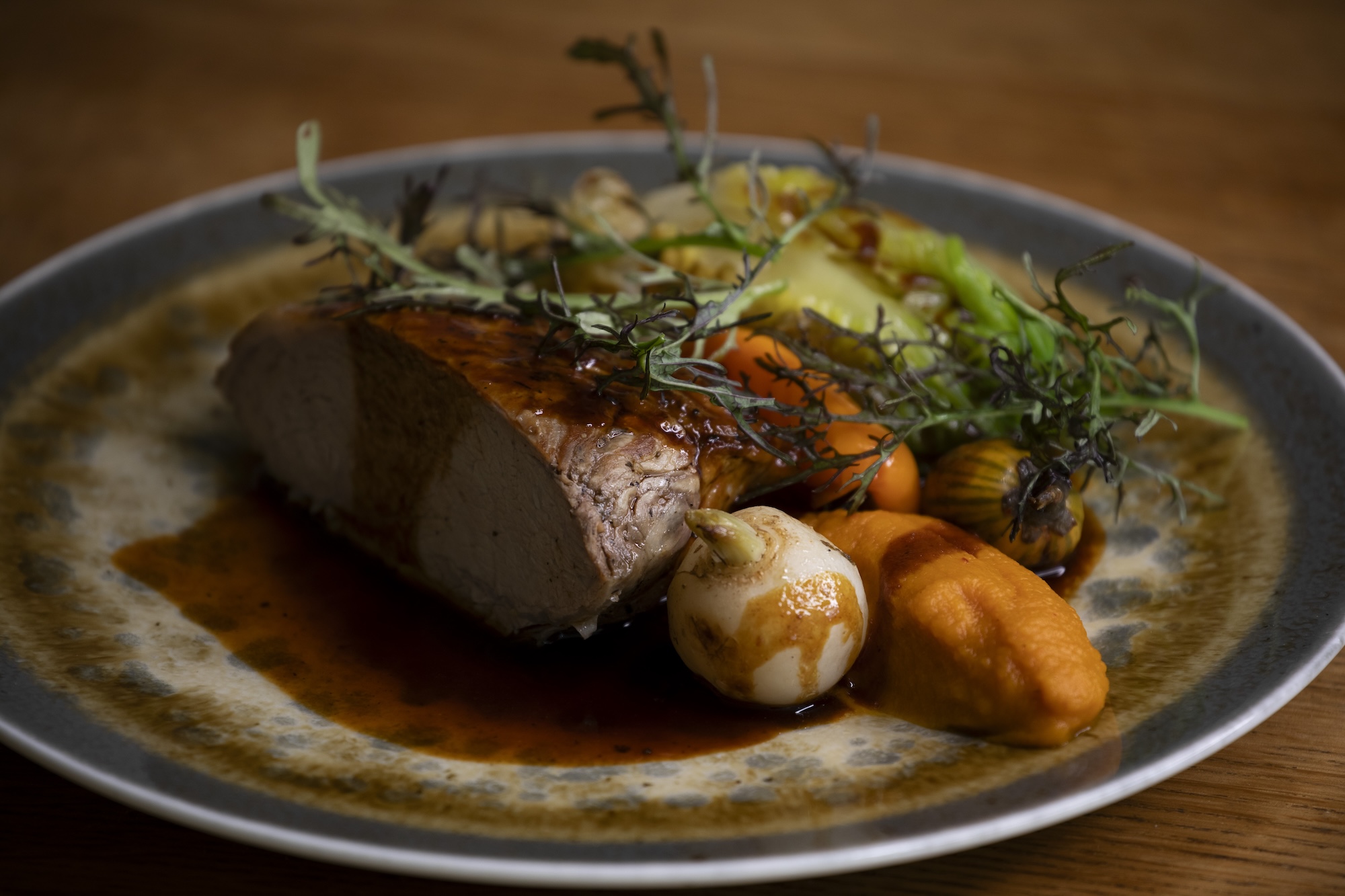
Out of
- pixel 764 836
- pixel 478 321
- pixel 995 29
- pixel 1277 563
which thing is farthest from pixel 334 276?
pixel 995 29

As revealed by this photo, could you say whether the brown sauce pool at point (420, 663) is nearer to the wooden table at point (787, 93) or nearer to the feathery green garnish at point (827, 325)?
the feathery green garnish at point (827, 325)

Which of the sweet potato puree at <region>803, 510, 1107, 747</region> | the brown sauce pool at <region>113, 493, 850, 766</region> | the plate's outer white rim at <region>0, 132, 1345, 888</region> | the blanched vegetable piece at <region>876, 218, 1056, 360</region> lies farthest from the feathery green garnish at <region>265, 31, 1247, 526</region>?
the plate's outer white rim at <region>0, 132, 1345, 888</region>

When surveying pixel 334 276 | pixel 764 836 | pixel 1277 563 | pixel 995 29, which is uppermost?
pixel 995 29

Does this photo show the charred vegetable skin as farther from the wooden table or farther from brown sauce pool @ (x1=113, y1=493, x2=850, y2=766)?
the wooden table

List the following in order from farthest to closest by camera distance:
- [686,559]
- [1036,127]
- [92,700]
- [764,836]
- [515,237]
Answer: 1. [1036,127]
2. [515,237]
3. [686,559]
4. [92,700]
5. [764,836]

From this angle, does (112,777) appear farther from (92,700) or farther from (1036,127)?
(1036,127)
